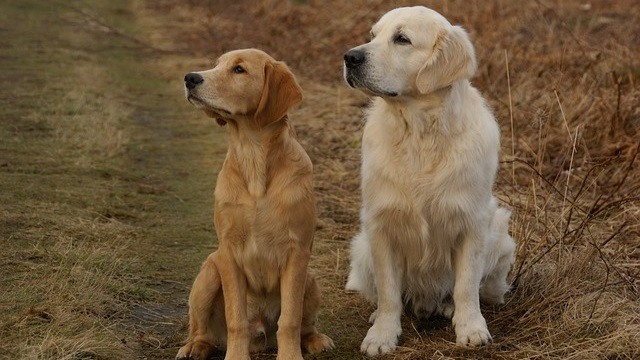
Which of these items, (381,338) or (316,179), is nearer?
(381,338)

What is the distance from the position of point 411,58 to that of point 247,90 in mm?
787

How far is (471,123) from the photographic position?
13.9 ft

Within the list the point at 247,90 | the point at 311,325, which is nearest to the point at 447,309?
the point at 311,325

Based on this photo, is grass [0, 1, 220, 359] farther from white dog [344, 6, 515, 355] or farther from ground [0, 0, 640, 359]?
white dog [344, 6, 515, 355]

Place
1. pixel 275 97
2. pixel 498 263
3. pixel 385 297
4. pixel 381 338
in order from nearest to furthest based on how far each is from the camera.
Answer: pixel 275 97 < pixel 381 338 < pixel 385 297 < pixel 498 263

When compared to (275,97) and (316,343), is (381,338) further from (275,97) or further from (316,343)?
(275,97)

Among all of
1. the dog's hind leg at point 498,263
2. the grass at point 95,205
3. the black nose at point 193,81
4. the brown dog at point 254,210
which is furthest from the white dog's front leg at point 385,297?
the black nose at point 193,81

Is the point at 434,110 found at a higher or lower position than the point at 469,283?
higher

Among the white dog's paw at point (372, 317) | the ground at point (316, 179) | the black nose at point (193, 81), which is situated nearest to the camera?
the black nose at point (193, 81)

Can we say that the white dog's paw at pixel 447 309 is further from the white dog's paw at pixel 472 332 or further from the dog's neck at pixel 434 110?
the dog's neck at pixel 434 110

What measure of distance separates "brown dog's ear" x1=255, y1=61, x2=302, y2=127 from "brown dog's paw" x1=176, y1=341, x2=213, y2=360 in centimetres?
101

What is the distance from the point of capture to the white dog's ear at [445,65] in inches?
163

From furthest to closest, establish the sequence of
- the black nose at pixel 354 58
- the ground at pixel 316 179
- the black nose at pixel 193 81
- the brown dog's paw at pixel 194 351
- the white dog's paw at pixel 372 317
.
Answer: the white dog's paw at pixel 372 317 → the ground at pixel 316 179 → the black nose at pixel 354 58 → the brown dog's paw at pixel 194 351 → the black nose at pixel 193 81

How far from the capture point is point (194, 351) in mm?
4059
